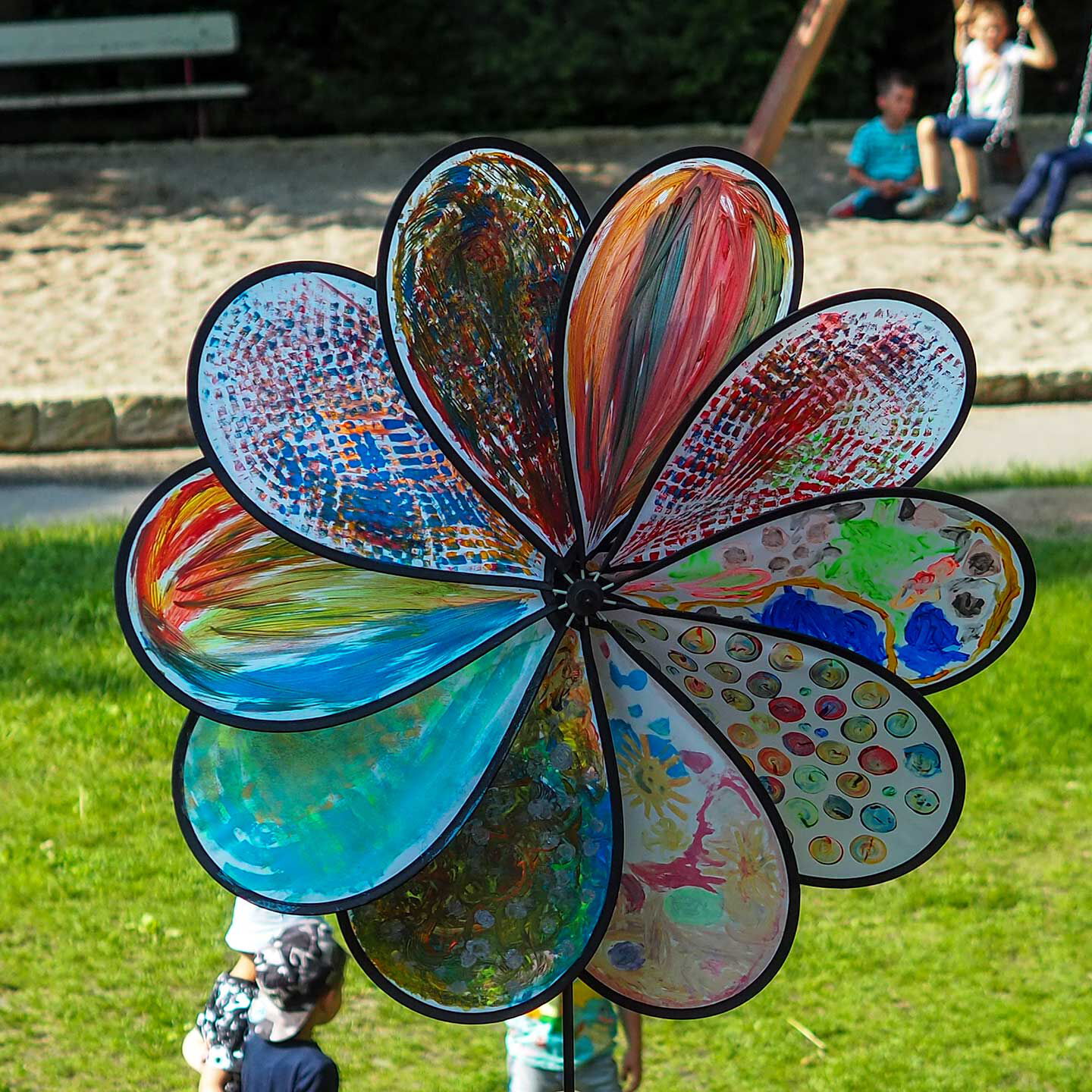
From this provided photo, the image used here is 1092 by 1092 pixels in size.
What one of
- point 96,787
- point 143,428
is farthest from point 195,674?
point 143,428

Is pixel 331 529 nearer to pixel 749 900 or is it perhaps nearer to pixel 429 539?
pixel 429 539

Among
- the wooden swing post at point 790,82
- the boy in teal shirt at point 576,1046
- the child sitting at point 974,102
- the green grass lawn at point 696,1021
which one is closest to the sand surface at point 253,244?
the child sitting at point 974,102

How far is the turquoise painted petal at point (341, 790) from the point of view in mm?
1396

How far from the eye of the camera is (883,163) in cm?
1005

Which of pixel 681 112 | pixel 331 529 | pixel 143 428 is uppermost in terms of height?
pixel 331 529

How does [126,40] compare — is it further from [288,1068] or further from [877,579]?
[877,579]

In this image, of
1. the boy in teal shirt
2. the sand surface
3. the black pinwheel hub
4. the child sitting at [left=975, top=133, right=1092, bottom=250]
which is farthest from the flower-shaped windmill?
the child sitting at [left=975, top=133, right=1092, bottom=250]

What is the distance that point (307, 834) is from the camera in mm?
1412

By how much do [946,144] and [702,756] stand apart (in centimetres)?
1102

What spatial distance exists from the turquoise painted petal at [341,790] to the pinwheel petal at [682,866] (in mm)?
140

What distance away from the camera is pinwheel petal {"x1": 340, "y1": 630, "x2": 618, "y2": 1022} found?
1445 millimetres

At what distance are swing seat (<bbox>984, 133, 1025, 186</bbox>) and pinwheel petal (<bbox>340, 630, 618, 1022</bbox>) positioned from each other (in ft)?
31.3

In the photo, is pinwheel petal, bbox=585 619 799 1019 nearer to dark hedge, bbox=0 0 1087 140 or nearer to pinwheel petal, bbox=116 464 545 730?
pinwheel petal, bbox=116 464 545 730

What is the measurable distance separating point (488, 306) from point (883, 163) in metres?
9.30
